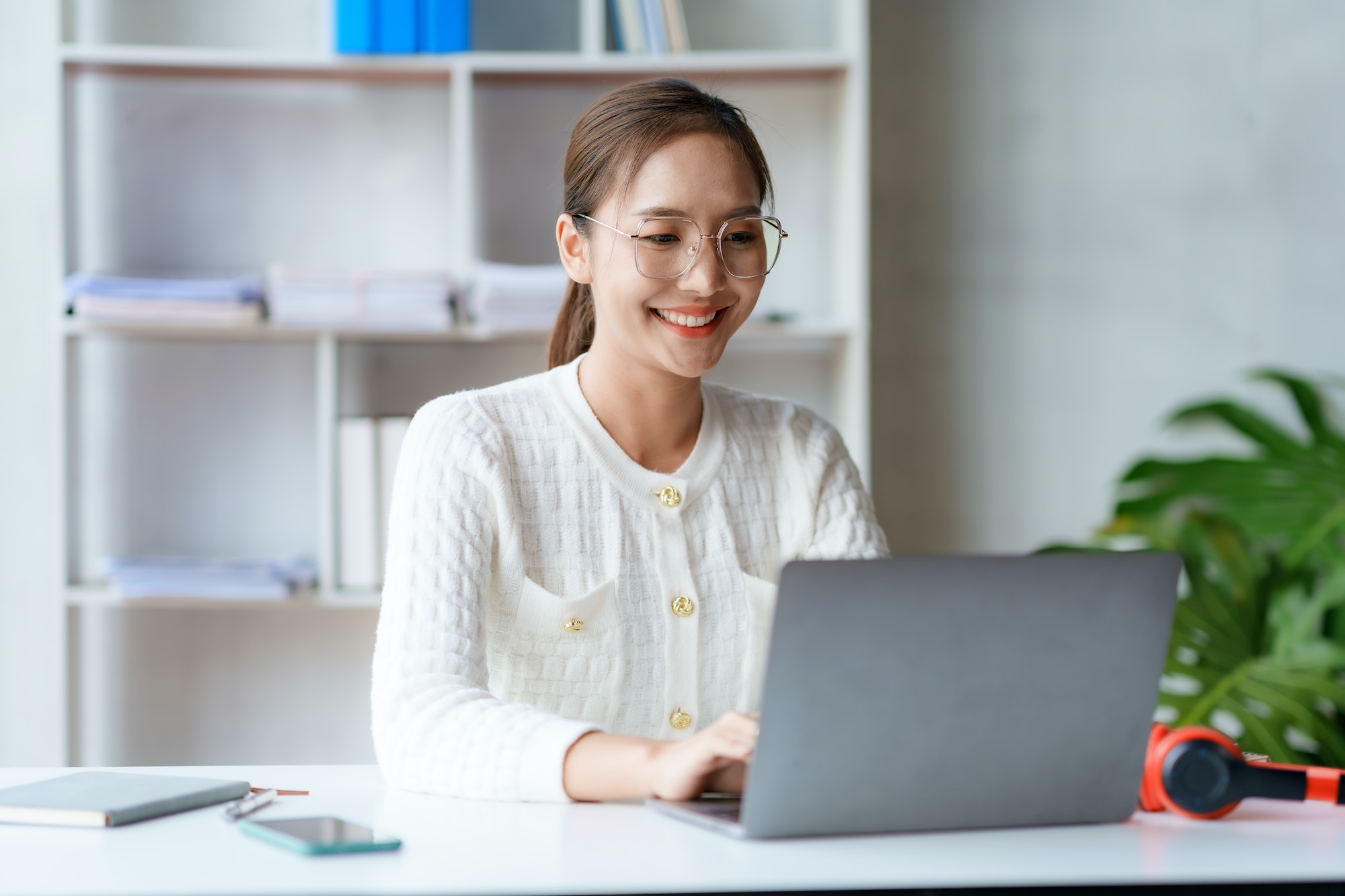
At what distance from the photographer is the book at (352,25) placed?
2330 millimetres

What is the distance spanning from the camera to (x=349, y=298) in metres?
2.35

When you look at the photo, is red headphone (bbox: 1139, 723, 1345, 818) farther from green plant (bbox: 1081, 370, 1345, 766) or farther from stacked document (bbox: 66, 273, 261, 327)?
stacked document (bbox: 66, 273, 261, 327)

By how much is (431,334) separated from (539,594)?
1.15 m

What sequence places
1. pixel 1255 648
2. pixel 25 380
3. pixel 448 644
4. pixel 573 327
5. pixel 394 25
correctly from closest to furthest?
1. pixel 448 644
2. pixel 573 327
3. pixel 1255 648
4. pixel 394 25
5. pixel 25 380

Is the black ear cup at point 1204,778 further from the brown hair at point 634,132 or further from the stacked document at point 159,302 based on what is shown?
the stacked document at point 159,302

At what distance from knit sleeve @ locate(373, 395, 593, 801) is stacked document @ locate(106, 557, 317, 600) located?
3.64ft

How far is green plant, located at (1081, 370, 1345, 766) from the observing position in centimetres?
214

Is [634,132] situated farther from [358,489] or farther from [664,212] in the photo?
[358,489]

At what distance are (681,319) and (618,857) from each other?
71 centimetres

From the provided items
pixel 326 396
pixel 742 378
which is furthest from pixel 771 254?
pixel 326 396

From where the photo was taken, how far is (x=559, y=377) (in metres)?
1.49

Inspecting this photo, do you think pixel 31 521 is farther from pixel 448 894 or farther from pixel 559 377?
pixel 448 894

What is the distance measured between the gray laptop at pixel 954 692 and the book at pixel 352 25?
72.4 inches

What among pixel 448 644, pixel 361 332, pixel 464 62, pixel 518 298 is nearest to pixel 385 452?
pixel 361 332
